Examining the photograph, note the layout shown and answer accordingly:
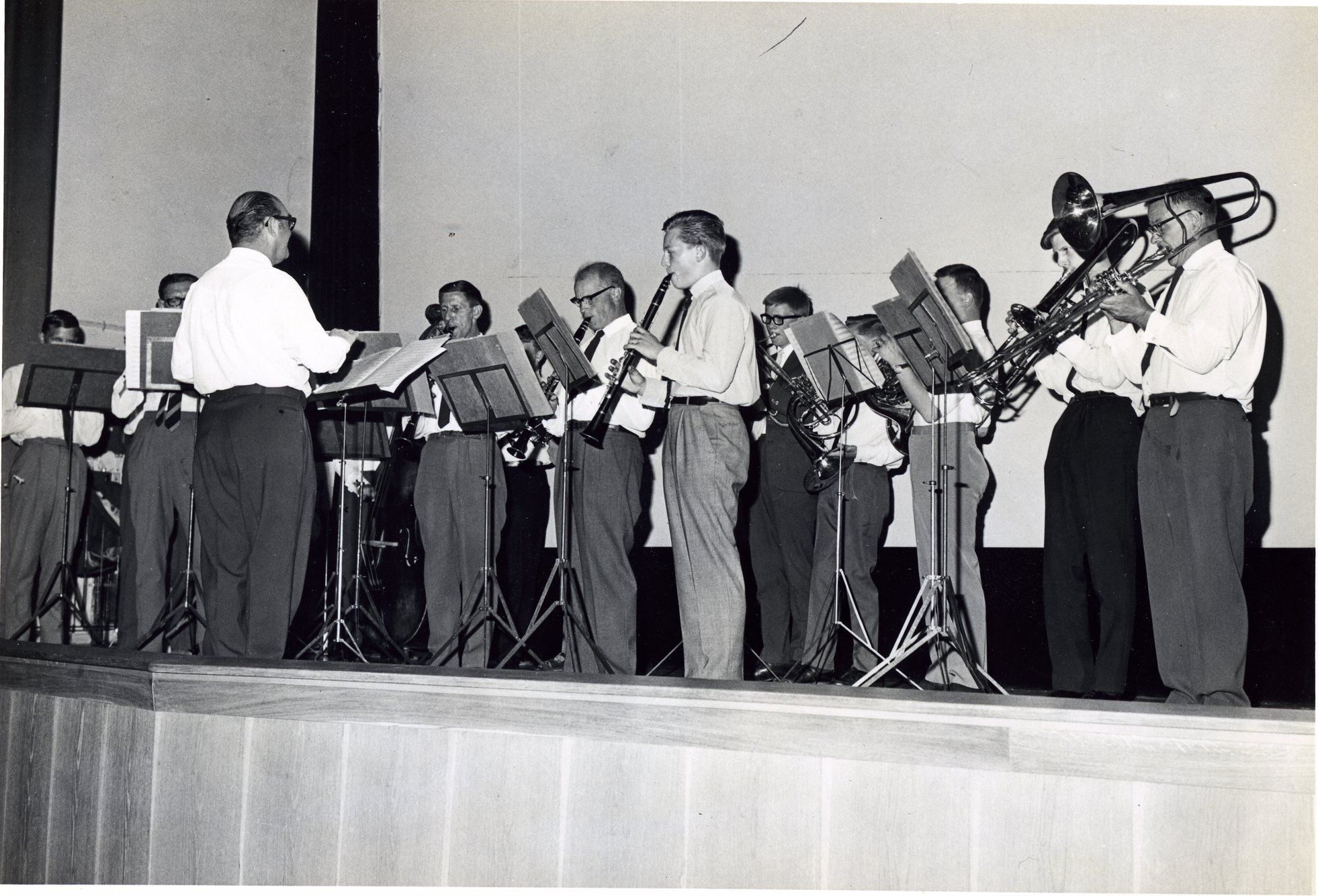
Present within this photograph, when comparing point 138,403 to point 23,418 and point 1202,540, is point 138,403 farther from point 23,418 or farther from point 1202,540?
point 1202,540

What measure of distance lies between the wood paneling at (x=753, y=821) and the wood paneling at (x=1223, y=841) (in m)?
0.66

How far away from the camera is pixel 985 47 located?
5.50 meters

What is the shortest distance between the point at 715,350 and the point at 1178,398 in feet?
4.96

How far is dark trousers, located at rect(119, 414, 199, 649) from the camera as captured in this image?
16.9 ft

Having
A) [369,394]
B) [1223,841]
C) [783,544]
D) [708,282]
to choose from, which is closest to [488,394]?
[369,394]

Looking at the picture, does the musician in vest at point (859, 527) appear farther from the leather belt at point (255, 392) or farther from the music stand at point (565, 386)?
the leather belt at point (255, 392)

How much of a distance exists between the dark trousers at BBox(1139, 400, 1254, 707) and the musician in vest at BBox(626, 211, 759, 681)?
1385 millimetres

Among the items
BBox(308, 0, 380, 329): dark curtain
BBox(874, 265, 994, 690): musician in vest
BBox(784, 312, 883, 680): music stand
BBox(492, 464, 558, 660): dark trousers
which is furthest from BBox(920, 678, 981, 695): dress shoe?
BBox(308, 0, 380, 329): dark curtain

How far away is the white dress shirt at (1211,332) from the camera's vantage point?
330 centimetres

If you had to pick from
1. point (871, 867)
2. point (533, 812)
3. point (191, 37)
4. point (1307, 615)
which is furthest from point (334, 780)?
point (191, 37)

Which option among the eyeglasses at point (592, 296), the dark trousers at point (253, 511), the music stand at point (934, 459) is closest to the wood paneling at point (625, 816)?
the music stand at point (934, 459)

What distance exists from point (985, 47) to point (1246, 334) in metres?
2.73

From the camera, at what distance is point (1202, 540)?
3.39 meters

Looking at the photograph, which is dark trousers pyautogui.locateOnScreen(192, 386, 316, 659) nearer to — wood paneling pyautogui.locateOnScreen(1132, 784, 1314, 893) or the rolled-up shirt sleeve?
the rolled-up shirt sleeve
